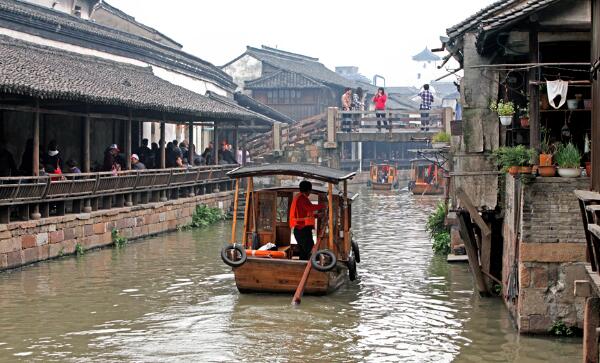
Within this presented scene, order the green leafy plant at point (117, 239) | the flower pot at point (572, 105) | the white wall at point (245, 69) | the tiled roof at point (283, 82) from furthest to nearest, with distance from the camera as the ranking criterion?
the white wall at point (245, 69), the tiled roof at point (283, 82), the green leafy plant at point (117, 239), the flower pot at point (572, 105)

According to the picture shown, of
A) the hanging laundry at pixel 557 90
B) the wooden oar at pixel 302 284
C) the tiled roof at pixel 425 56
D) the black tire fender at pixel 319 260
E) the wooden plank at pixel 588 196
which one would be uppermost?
the tiled roof at pixel 425 56

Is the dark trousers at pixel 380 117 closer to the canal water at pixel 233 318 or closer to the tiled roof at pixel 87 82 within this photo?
the tiled roof at pixel 87 82

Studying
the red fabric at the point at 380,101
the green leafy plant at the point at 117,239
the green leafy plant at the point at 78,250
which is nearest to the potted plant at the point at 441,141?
the green leafy plant at the point at 117,239

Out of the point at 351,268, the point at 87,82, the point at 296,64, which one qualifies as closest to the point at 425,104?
the point at 87,82

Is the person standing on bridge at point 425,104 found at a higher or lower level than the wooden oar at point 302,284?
higher

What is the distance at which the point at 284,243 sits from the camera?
15.6m

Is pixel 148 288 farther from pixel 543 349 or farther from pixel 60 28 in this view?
pixel 60 28

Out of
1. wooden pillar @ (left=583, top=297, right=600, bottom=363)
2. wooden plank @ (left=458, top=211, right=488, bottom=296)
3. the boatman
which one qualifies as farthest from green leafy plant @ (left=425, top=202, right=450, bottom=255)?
wooden pillar @ (left=583, top=297, right=600, bottom=363)

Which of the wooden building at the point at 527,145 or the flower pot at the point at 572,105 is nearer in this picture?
the wooden building at the point at 527,145

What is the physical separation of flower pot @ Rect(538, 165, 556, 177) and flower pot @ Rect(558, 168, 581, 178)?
74 mm

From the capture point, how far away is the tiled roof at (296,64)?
51.7m

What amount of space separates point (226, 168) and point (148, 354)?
62.3 ft

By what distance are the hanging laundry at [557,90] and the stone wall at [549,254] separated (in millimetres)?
1603

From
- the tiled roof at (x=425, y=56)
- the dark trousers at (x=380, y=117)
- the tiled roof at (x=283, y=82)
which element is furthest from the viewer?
the tiled roof at (x=425, y=56)
